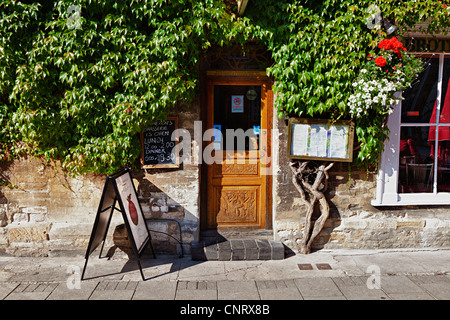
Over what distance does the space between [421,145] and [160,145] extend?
3744 millimetres

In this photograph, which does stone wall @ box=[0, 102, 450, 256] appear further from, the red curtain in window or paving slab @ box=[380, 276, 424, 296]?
the red curtain in window

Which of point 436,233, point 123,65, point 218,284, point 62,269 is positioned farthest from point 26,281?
point 436,233

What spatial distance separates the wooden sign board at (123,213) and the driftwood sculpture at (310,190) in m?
2.12

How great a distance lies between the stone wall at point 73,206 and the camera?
16.3 ft

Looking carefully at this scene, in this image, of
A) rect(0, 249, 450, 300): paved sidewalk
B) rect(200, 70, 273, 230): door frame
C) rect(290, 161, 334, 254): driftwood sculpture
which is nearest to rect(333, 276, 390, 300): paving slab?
rect(0, 249, 450, 300): paved sidewalk

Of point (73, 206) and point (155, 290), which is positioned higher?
point (73, 206)

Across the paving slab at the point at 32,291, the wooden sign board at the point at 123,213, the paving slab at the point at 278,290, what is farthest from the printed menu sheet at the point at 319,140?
the paving slab at the point at 32,291

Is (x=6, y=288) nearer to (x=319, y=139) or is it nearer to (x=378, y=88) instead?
(x=319, y=139)

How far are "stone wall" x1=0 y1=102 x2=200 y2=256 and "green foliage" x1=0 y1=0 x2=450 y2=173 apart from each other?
0.91 feet

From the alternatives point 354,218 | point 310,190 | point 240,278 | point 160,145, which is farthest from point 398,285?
point 160,145

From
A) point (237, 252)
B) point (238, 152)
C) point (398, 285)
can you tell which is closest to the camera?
point (398, 285)

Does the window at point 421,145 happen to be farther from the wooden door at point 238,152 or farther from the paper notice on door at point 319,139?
the wooden door at point 238,152

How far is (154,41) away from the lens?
447cm

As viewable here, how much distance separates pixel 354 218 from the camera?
5180 millimetres
